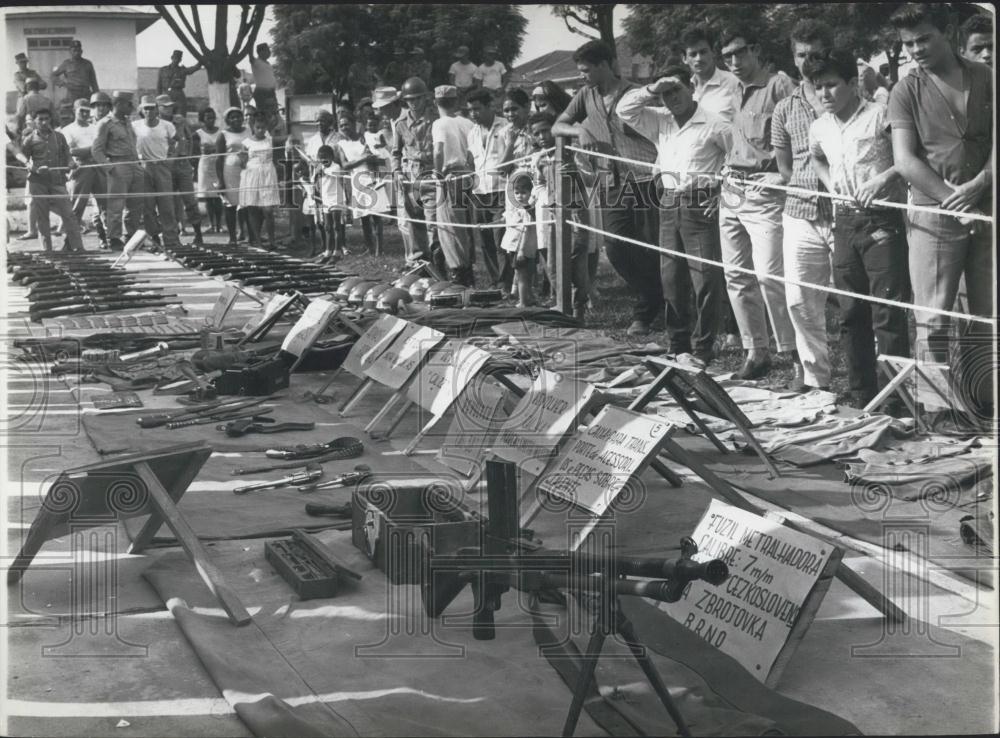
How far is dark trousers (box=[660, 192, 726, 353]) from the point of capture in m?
8.46

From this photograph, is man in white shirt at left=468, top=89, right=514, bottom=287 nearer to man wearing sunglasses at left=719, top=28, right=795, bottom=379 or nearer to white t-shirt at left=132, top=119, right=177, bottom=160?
man wearing sunglasses at left=719, top=28, right=795, bottom=379

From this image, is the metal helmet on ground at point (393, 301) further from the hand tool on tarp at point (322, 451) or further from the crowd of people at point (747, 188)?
the hand tool on tarp at point (322, 451)

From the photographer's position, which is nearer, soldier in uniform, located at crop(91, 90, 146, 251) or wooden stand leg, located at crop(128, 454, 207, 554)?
wooden stand leg, located at crop(128, 454, 207, 554)

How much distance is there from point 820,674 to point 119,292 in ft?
33.1

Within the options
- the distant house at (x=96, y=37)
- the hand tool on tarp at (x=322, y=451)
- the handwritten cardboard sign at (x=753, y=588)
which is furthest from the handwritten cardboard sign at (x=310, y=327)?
the distant house at (x=96, y=37)

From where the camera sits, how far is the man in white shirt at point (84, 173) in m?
17.4

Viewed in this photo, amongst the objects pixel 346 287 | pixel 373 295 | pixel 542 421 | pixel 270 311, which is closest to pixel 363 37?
pixel 346 287

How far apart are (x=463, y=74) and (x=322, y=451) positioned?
41.5 ft

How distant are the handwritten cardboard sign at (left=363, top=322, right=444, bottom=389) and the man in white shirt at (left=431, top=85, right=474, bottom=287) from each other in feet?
17.2

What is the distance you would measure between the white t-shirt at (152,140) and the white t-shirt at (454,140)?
629 centimetres

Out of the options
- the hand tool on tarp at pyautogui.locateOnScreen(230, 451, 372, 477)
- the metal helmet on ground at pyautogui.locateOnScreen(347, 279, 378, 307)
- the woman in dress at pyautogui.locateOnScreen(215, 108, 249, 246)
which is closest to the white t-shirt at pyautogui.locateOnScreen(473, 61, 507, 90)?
the woman in dress at pyautogui.locateOnScreen(215, 108, 249, 246)

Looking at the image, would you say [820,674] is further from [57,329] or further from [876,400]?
[57,329]

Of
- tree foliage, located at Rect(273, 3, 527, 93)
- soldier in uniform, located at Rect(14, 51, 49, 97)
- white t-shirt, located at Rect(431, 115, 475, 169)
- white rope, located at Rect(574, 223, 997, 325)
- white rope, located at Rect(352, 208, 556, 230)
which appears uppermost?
tree foliage, located at Rect(273, 3, 527, 93)

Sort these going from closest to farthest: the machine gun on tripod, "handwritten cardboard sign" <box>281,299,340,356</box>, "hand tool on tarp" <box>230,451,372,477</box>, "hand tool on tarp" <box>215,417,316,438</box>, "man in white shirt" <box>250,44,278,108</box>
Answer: the machine gun on tripod < "hand tool on tarp" <box>230,451,372,477</box> < "hand tool on tarp" <box>215,417,316,438</box> < "handwritten cardboard sign" <box>281,299,340,356</box> < "man in white shirt" <box>250,44,278,108</box>
